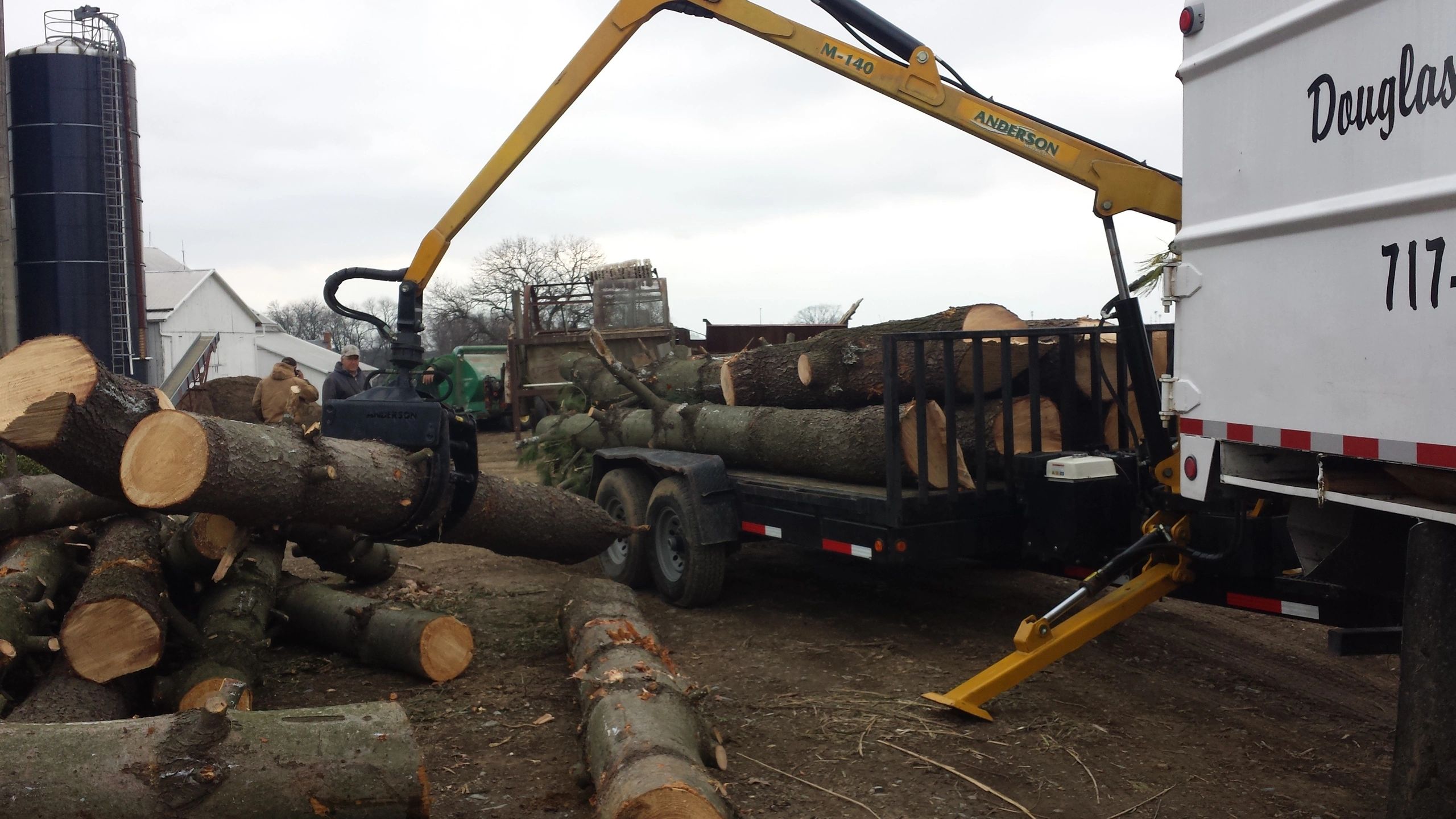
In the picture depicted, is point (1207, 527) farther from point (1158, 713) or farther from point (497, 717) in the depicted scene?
point (497, 717)

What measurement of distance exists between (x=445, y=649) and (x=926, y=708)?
8.45 ft

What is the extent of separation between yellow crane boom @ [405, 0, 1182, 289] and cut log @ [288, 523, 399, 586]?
178 centimetres

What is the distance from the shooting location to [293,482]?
514 centimetres

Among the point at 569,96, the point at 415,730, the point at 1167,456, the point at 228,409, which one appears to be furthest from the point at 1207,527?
the point at 228,409

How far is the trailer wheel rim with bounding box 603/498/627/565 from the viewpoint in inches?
321

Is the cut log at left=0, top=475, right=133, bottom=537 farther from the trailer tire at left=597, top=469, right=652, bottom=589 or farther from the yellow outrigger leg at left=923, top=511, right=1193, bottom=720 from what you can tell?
the yellow outrigger leg at left=923, top=511, right=1193, bottom=720

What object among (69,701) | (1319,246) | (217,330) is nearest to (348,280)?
(69,701)

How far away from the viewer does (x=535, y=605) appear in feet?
25.0

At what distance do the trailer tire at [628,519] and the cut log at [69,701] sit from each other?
346 centimetres

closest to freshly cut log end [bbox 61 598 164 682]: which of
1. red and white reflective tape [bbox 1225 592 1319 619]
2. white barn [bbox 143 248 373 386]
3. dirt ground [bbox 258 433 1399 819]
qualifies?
dirt ground [bbox 258 433 1399 819]

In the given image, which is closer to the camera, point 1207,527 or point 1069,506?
point 1207,527

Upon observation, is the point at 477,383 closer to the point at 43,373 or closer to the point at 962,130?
the point at 962,130

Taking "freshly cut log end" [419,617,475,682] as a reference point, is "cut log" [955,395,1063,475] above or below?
above

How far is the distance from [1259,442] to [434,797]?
11.2 ft
